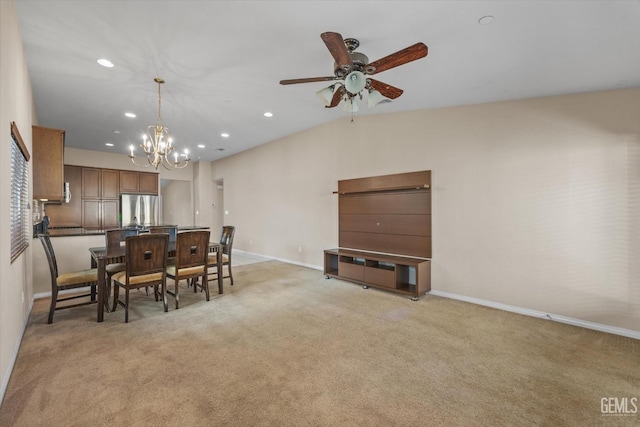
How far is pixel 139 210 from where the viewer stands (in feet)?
26.0

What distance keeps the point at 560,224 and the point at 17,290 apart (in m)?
5.72

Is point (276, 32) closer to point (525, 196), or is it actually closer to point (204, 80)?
point (204, 80)

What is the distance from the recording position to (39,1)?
217 centimetres

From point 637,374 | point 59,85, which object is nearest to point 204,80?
point 59,85

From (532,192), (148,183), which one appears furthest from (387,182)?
(148,183)

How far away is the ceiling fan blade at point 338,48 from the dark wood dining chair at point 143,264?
2780mm

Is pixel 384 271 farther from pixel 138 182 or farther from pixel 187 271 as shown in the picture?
pixel 138 182

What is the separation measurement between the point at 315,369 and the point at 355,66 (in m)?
2.64

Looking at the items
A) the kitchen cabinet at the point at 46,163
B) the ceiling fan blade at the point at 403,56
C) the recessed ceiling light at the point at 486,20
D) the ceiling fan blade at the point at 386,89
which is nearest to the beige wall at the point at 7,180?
the kitchen cabinet at the point at 46,163

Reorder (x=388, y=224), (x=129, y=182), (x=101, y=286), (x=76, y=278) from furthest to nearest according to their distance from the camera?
(x=129, y=182), (x=388, y=224), (x=76, y=278), (x=101, y=286)

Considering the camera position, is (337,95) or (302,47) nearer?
(302,47)

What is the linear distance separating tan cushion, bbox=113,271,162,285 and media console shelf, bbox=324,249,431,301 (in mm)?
2815

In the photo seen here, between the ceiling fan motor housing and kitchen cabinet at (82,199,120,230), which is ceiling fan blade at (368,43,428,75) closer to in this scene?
the ceiling fan motor housing

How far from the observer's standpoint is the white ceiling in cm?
214
